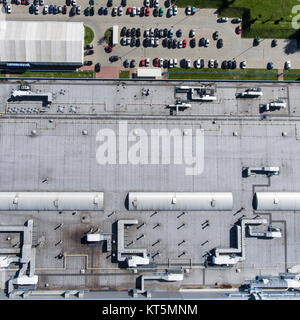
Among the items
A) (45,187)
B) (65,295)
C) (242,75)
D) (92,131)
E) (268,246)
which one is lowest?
(65,295)

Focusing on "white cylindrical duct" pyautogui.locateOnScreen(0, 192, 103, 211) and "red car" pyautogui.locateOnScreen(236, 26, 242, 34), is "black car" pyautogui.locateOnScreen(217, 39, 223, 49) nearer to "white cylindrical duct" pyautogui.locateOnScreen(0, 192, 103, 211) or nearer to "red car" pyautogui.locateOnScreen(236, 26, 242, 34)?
"red car" pyautogui.locateOnScreen(236, 26, 242, 34)

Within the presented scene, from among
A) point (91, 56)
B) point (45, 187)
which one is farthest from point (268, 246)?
point (91, 56)

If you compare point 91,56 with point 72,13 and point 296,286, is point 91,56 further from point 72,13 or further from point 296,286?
point 296,286

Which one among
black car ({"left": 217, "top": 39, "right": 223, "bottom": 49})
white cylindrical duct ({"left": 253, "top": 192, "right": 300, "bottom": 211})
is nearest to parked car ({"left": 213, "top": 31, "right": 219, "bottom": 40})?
black car ({"left": 217, "top": 39, "right": 223, "bottom": 49})

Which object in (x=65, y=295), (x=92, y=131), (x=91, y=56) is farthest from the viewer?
(x=91, y=56)

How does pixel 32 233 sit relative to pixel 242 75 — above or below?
below

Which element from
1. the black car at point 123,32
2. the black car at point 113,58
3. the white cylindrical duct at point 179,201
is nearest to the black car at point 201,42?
the black car at point 123,32

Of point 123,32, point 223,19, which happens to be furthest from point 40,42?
point 223,19

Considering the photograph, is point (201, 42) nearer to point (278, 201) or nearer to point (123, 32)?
point (123, 32)
